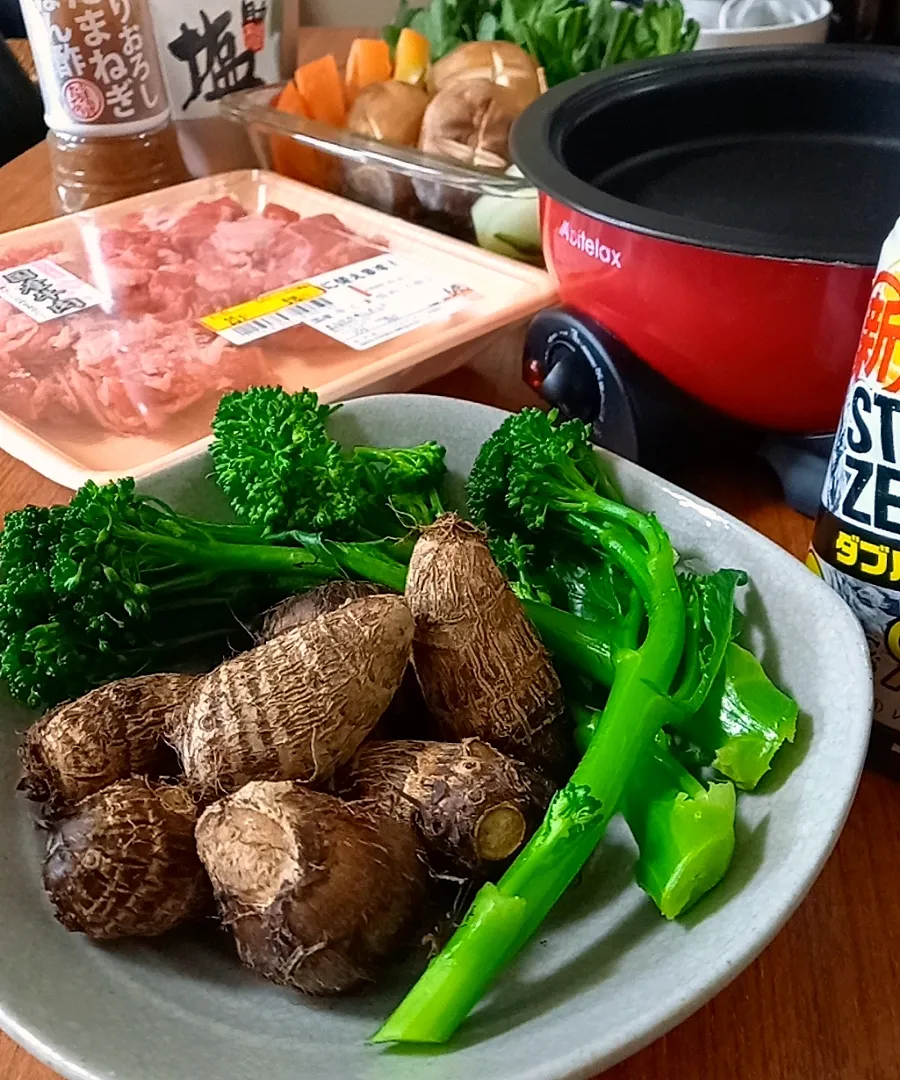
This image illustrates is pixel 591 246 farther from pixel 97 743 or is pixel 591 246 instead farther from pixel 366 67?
pixel 366 67

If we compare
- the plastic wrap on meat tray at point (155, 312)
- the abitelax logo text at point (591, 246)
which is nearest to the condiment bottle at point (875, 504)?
the abitelax logo text at point (591, 246)

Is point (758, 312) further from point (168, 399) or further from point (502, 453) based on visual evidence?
point (168, 399)

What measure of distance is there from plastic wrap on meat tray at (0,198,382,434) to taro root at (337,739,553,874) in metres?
0.44

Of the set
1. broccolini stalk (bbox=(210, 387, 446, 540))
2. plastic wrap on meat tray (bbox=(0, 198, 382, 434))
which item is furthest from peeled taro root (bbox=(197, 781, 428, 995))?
plastic wrap on meat tray (bbox=(0, 198, 382, 434))

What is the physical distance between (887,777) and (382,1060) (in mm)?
335

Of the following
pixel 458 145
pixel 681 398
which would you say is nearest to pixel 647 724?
pixel 681 398

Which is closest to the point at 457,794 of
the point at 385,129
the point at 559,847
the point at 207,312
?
the point at 559,847

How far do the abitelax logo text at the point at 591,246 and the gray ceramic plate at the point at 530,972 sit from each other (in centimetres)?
28

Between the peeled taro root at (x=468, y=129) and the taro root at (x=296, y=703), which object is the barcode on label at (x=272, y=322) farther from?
the taro root at (x=296, y=703)

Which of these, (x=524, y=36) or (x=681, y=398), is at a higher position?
(x=524, y=36)

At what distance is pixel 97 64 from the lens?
1140mm

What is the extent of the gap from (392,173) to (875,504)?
0.74 meters

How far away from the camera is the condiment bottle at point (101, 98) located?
1.12m

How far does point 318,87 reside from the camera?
125cm
